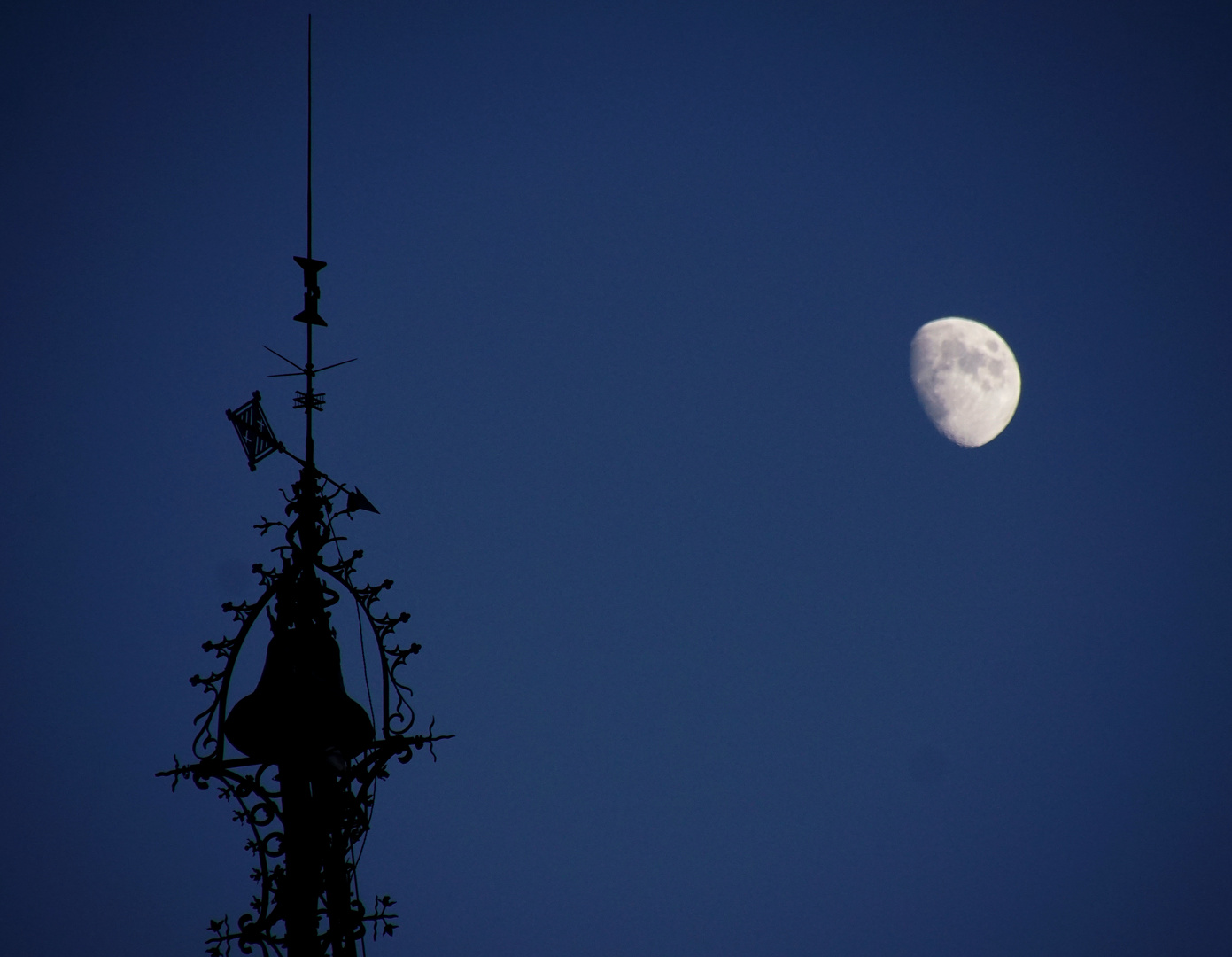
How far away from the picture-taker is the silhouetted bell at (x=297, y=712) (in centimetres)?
614

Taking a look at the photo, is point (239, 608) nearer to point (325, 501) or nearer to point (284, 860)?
point (325, 501)

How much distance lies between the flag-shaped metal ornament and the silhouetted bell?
1688 mm

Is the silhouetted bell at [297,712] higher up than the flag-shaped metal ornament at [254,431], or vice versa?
the flag-shaped metal ornament at [254,431]

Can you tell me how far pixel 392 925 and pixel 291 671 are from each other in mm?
1838

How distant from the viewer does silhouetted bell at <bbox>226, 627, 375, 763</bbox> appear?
20.2 ft

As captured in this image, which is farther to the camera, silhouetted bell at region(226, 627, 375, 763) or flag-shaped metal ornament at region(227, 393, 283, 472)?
flag-shaped metal ornament at region(227, 393, 283, 472)

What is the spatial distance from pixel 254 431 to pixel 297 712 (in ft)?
8.21

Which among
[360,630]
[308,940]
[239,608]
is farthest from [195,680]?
[308,940]

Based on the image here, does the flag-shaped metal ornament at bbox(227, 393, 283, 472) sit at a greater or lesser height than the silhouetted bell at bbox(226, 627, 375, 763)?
greater

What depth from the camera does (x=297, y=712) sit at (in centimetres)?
613

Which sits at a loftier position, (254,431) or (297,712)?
(254,431)

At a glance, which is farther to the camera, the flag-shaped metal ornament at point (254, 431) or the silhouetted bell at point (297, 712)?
the flag-shaped metal ornament at point (254, 431)

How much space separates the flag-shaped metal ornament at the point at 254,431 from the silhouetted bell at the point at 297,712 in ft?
5.54

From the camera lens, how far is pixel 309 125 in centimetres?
839
